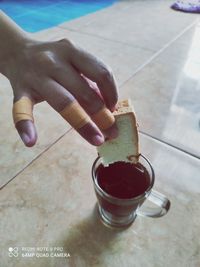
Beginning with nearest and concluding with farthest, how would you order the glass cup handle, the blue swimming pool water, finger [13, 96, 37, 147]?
finger [13, 96, 37, 147] → the glass cup handle → the blue swimming pool water

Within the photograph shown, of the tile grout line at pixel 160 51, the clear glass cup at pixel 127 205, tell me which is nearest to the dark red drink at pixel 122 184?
the clear glass cup at pixel 127 205

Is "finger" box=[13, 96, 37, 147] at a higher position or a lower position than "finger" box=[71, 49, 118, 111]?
lower

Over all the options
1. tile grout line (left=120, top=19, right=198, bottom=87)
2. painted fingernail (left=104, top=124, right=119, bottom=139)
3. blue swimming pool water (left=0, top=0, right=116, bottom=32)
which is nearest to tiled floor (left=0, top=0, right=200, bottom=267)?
tile grout line (left=120, top=19, right=198, bottom=87)

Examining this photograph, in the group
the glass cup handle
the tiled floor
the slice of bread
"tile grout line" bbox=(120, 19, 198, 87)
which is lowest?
"tile grout line" bbox=(120, 19, 198, 87)

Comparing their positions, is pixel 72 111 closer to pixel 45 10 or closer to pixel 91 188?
pixel 91 188

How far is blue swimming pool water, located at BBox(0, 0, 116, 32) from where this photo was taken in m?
1.09

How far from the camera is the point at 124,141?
31 cm

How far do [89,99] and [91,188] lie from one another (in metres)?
0.16

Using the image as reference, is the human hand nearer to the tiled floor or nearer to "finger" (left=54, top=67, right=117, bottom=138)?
"finger" (left=54, top=67, right=117, bottom=138)

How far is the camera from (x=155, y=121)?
56 centimetres

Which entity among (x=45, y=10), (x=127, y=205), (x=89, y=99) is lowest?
(x=45, y=10)

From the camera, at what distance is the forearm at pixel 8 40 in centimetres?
36

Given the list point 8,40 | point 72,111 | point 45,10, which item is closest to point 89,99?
point 72,111

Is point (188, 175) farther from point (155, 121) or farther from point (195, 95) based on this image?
point (195, 95)
